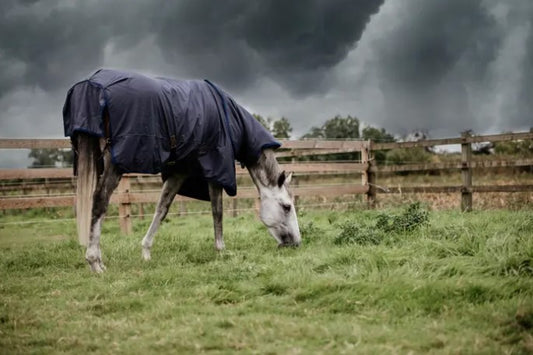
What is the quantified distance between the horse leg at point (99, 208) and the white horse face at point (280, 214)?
196 cm

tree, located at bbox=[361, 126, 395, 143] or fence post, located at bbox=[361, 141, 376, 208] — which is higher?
tree, located at bbox=[361, 126, 395, 143]

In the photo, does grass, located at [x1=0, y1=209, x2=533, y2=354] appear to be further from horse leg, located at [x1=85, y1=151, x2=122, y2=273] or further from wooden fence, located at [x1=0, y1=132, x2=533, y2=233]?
wooden fence, located at [x1=0, y1=132, x2=533, y2=233]

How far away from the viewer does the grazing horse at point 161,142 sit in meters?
4.89

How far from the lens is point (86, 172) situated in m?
5.13

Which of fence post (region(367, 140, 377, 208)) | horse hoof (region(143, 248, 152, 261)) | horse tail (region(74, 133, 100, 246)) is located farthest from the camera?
fence post (region(367, 140, 377, 208))

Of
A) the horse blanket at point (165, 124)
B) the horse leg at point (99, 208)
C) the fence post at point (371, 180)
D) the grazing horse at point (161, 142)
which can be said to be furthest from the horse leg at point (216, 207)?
the fence post at point (371, 180)

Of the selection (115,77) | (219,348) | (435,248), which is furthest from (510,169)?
(219,348)

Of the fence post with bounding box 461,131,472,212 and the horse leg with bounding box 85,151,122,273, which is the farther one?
the fence post with bounding box 461,131,472,212

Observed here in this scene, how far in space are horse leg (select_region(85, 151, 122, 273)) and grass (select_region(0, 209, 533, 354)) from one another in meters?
0.18

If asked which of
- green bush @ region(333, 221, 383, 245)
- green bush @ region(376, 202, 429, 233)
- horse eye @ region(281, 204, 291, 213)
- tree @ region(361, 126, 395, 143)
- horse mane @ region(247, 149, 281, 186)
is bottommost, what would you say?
green bush @ region(333, 221, 383, 245)

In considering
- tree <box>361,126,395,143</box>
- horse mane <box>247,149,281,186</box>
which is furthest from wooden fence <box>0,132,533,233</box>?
tree <box>361,126,395,143</box>

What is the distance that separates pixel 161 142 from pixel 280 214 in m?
1.83

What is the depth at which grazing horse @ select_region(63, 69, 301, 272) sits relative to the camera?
489 cm

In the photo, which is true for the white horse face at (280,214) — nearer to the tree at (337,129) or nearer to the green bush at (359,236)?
the green bush at (359,236)
